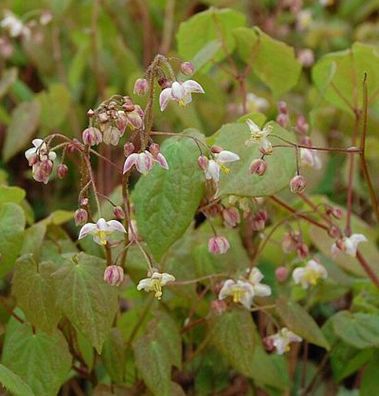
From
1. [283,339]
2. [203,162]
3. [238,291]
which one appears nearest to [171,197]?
[203,162]

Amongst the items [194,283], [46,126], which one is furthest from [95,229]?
[46,126]

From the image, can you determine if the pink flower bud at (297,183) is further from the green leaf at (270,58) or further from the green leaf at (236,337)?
the green leaf at (270,58)

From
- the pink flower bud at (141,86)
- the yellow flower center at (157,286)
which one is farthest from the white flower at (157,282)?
the pink flower bud at (141,86)

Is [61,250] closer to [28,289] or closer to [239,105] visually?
[28,289]

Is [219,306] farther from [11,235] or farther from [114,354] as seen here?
[11,235]

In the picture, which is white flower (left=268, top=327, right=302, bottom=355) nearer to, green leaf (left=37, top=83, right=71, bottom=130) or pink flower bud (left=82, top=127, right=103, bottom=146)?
pink flower bud (left=82, top=127, right=103, bottom=146)

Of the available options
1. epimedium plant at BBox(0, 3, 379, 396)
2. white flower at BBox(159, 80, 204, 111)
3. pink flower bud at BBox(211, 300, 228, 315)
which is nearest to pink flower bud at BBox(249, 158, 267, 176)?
epimedium plant at BBox(0, 3, 379, 396)
